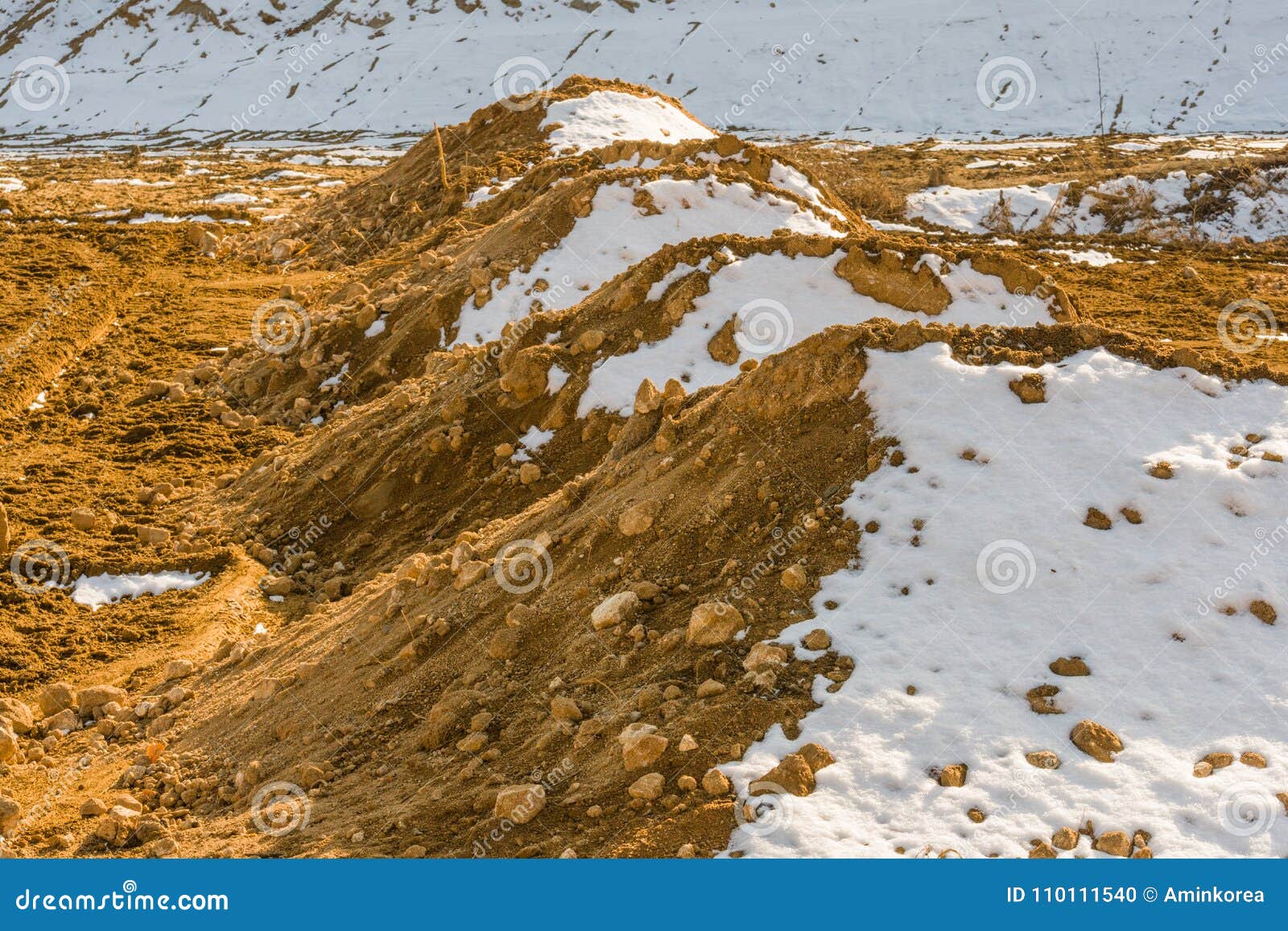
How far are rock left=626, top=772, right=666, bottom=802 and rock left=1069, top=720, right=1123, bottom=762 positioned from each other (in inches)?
68.6

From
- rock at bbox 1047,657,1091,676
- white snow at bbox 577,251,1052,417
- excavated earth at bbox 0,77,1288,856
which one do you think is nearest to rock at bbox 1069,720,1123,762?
rock at bbox 1047,657,1091,676

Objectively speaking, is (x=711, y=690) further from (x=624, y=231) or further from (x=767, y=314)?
(x=624, y=231)

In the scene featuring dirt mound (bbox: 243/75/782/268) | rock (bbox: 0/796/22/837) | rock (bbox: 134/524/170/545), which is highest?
dirt mound (bbox: 243/75/782/268)

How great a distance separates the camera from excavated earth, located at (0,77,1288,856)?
4699 millimetres

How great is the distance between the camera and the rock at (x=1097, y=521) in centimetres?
539

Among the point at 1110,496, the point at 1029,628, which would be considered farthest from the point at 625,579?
the point at 1110,496

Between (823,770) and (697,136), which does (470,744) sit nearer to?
(823,770)

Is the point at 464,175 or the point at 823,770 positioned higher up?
the point at 464,175

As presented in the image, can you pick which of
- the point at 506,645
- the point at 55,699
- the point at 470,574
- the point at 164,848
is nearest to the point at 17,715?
the point at 55,699

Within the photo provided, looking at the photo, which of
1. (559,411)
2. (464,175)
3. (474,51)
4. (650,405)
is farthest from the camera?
(474,51)

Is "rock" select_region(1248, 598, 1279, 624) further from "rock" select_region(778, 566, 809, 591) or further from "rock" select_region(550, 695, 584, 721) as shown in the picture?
"rock" select_region(550, 695, 584, 721)

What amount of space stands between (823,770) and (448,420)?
5344 millimetres

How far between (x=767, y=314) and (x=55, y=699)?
5889 millimetres

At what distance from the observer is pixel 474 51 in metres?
53.7
